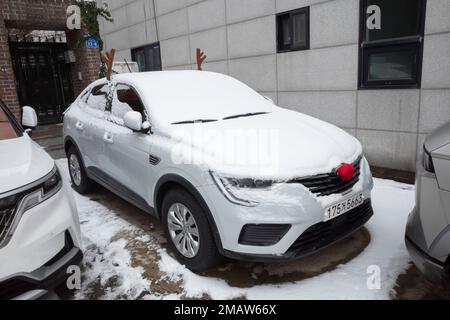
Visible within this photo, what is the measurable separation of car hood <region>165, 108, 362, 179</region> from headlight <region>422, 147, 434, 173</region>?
0.62 m

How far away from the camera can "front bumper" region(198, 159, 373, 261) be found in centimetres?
255

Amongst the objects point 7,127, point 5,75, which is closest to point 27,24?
point 5,75

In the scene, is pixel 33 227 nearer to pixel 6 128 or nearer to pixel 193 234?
pixel 193 234

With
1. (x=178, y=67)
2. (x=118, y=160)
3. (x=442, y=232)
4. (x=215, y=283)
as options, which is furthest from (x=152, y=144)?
(x=178, y=67)

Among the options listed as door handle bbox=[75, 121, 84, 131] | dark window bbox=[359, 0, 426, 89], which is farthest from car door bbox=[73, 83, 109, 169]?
dark window bbox=[359, 0, 426, 89]

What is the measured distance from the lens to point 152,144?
129 inches

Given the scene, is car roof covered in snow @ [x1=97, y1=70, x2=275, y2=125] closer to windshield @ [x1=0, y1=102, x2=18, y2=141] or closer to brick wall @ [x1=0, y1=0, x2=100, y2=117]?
windshield @ [x1=0, y1=102, x2=18, y2=141]

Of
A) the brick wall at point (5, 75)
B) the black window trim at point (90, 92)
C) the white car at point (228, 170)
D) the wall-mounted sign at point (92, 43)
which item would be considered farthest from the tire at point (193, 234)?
the wall-mounted sign at point (92, 43)

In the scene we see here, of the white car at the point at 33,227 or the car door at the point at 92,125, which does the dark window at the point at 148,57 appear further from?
the white car at the point at 33,227

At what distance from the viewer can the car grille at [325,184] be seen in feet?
8.70

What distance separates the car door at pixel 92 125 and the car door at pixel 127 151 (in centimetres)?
19

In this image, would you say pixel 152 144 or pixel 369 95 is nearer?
pixel 152 144
